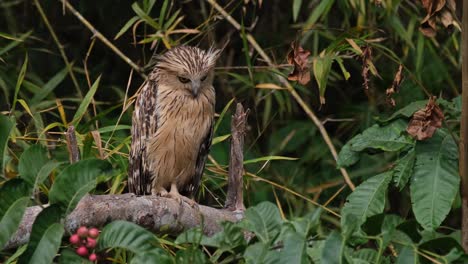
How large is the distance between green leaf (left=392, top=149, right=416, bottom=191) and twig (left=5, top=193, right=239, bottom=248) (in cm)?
45

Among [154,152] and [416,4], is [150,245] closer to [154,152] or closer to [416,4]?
[154,152]

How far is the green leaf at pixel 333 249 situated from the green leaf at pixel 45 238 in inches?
17.9

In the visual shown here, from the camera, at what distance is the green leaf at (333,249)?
187cm

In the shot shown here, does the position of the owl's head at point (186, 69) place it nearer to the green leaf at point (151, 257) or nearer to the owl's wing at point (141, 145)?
the owl's wing at point (141, 145)

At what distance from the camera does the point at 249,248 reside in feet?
6.39

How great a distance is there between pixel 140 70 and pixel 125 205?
1603mm

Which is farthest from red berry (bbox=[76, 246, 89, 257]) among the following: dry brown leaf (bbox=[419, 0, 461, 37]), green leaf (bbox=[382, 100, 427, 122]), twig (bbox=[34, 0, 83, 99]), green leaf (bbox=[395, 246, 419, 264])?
twig (bbox=[34, 0, 83, 99])

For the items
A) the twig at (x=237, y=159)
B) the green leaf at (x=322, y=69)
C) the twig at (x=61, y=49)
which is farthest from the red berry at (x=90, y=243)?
the twig at (x=61, y=49)

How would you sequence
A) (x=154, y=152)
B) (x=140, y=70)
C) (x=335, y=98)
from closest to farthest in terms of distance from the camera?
1. (x=154, y=152)
2. (x=140, y=70)
3. (x=335, y=98)

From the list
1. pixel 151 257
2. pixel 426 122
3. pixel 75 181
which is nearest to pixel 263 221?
pixel 151 257

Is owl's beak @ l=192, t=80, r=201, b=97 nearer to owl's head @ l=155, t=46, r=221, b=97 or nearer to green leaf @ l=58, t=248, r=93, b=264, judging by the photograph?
owl's head @ l=155, t=46, r=221, b=97

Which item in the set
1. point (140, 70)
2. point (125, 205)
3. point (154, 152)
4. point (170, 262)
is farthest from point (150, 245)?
point (140, 70)

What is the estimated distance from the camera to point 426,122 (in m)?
2.62

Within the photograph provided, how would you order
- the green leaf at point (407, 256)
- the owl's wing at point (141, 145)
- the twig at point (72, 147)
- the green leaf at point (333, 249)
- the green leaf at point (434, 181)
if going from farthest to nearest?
the owl's wing at point (141, 145) → the twig at point (72, 147) → the green leaf at point (434, 181) → the green leaf at point (407, 256) → the green leaf at point (333, 249)
